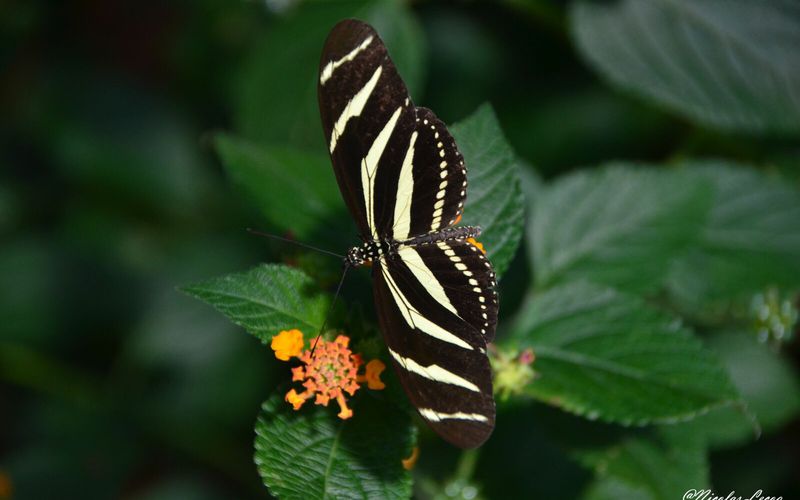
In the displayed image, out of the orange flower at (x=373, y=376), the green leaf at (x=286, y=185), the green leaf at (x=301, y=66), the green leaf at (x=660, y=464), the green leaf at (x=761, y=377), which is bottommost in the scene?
the green leaf at (x=761, y=377)

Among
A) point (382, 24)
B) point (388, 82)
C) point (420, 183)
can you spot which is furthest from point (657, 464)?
point (382, 24)

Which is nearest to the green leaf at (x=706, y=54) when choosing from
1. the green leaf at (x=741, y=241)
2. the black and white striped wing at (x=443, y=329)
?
the green leaf at (x=741, y=241)

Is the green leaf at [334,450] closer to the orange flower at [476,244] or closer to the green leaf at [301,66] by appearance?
the orange flower at [476,244]

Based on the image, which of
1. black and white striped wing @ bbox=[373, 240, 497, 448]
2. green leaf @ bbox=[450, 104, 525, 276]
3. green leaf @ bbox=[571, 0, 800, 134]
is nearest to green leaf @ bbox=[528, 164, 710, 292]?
green leaf @ bbox=[571, 0, 800, 134]

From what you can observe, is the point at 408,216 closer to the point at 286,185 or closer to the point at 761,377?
the point at 286,185

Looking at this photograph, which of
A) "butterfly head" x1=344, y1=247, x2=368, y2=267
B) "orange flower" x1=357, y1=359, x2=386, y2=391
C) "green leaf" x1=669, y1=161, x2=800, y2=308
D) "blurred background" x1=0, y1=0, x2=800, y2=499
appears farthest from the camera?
"blurred background" x1=0, y1=0, x2=800, y2=499

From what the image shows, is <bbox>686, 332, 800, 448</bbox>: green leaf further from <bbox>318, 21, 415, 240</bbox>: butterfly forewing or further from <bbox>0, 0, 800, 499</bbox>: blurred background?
<bbox>318, 21, 415, 240</bbox>: butterfly forewing
